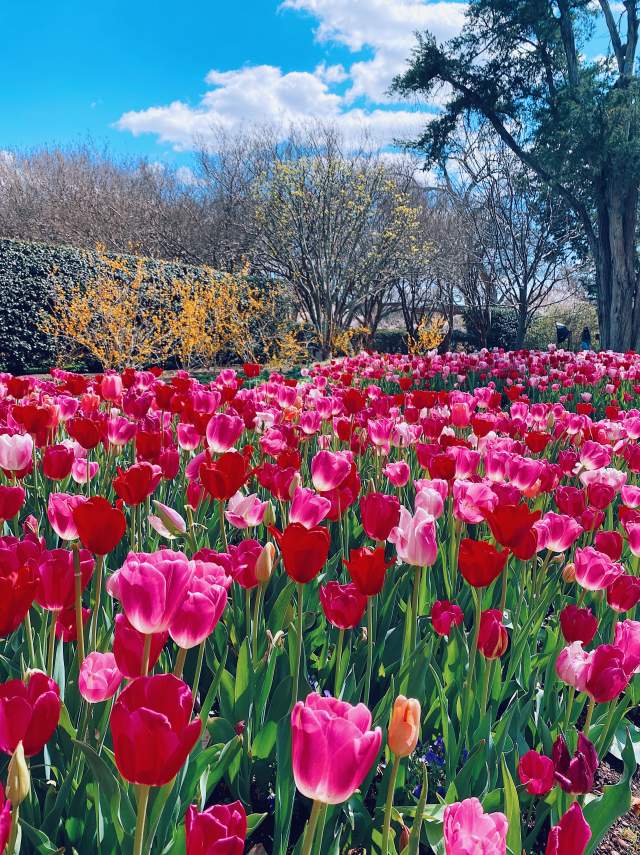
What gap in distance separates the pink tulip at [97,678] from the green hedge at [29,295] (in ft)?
34.6

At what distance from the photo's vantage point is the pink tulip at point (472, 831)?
23.7 inches

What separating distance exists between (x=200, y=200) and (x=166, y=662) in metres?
21.8

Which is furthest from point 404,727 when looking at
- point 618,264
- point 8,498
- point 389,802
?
point 618,264

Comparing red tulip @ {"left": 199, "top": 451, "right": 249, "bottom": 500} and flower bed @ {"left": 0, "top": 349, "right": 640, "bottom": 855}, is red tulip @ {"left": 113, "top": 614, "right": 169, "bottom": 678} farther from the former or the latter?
red tulip @ {"left": 199, "top": 451, "right": 249, "bottom": 500}

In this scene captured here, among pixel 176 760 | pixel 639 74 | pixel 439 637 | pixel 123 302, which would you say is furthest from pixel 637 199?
pixel 176 760

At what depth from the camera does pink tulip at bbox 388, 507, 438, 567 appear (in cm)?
133

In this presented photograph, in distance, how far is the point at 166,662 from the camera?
1471mm

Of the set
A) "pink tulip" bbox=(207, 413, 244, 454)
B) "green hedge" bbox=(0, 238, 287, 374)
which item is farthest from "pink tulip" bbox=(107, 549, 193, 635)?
"green hedge" bbox=(0, 238, 287, 374)

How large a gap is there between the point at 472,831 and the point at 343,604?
57cm

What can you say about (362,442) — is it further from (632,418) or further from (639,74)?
(639,74)

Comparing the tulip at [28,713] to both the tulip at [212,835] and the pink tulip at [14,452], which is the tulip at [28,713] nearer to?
the tulip at [212,835]

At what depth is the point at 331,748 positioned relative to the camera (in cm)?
61

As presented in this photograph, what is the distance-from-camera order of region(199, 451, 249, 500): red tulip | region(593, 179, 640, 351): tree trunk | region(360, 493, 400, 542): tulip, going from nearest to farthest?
region(360, 493, 400, 542): tulip < region(199, 451, 249, 500): red tulip < region(593, 179, 640, 351): tree trunk

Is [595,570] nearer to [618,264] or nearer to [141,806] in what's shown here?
[141,806]
